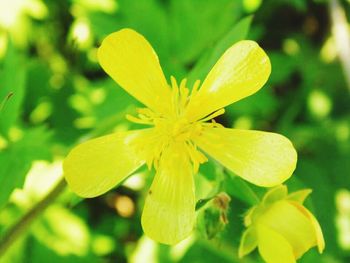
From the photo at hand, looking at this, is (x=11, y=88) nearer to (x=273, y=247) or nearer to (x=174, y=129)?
(x=174, y=129)

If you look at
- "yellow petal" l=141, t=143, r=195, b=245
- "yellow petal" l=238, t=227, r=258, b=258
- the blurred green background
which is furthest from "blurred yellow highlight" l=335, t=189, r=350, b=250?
"yellow petal" l=141, t=143, r=195, b=245

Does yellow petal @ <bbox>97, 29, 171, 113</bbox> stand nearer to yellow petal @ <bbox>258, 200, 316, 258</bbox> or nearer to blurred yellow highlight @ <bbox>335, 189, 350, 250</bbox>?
yellow petal @ <bbox>258, 200, 316, 258</bbox>

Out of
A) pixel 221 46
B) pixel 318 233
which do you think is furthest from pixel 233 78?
pixel 318 233

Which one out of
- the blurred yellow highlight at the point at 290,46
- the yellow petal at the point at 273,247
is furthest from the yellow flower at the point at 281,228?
the blurred yellow highlight at the point at 290,46

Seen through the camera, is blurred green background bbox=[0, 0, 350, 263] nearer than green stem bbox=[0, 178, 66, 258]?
No

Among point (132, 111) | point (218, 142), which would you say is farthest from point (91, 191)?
point (132, 111)

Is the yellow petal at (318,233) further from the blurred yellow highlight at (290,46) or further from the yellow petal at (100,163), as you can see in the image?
the blurred yellow highlight at (290,46)

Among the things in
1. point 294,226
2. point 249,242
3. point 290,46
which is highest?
point 294,226
